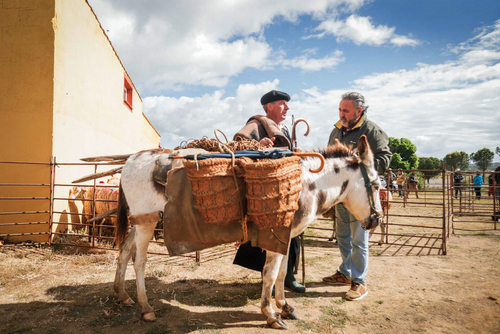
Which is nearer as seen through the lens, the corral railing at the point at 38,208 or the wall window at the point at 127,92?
the corral railing at the point at 38,208

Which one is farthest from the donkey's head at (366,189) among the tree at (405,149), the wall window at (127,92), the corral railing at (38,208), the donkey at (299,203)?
the tree at (405,149)

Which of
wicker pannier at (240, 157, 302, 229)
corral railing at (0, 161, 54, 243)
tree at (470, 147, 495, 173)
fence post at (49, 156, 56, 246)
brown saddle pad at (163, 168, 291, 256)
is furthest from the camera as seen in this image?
tree at (470, 147, 495, 173)

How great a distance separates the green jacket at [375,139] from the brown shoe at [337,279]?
1708 millimetres

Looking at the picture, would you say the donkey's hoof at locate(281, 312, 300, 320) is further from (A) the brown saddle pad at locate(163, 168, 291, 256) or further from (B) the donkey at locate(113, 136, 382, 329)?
(A) the brown saddle pad at locate(163, 168, 291, 256)

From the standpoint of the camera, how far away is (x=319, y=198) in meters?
2.88

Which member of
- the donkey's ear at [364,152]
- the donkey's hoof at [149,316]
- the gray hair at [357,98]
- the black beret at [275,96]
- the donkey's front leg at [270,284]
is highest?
the black beret at [275,96]

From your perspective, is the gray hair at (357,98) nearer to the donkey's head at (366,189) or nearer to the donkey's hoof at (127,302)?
the donkey's head at (366,189)

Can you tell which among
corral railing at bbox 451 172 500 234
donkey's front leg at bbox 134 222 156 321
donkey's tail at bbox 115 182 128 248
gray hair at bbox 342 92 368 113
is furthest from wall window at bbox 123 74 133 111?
corral railing at bbox 451 172 500 234

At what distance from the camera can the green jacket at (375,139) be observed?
3.49 metres

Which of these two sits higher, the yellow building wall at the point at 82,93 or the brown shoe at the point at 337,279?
the yellow building wall at the point at 82,93

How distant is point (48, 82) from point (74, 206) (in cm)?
280

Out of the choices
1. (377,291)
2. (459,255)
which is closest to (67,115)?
(377,291)

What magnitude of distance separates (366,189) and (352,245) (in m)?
1.02

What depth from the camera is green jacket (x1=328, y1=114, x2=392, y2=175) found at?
349 cm
